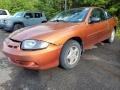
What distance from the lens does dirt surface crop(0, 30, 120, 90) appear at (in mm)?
4516

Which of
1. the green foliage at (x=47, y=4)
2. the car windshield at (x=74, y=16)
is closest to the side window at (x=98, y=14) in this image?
the car windshield at (x=74, y=16)

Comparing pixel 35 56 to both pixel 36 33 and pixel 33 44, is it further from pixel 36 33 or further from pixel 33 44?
pixel 36 33

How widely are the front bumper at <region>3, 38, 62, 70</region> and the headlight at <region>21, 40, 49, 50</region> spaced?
0.09 meters

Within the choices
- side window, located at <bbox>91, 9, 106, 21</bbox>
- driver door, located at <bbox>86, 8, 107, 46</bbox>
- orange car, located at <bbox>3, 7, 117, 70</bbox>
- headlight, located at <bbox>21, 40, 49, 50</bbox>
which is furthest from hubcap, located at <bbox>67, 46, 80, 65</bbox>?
side window, located at <bbox>91, 9, 106, 21</bbox>

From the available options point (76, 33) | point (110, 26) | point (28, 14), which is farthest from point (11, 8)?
point (76, 33)

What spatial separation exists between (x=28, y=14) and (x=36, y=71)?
9.62 m

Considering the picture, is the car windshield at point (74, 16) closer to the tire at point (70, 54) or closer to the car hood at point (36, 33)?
the car hood at point (36, 33)

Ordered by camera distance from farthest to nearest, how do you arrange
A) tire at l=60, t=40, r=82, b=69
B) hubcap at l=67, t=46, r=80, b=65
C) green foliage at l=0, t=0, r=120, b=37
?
1. green foliage at l=0, t=0, r=120, b=37
2. hubcap at l=67, t=46, r=80, b=65
3. tire at l=60, t=40, r=82, b=69

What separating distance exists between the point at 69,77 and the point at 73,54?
2.32ft

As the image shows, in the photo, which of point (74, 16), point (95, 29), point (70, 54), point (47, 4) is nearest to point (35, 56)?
point (70, 54)

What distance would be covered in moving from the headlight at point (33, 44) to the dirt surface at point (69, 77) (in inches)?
28.2

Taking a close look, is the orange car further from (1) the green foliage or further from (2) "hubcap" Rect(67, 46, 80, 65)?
(1) the green foliage

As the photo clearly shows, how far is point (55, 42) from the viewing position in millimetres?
4816

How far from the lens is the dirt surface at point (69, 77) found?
452 cm
